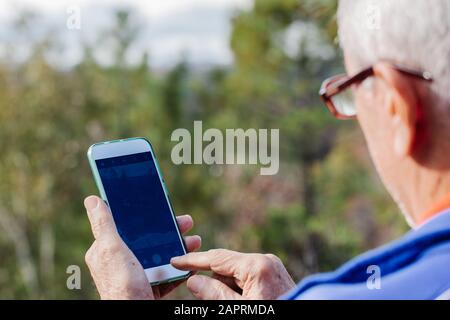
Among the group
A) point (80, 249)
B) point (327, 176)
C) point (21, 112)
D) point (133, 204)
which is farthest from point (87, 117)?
point (133, 204)

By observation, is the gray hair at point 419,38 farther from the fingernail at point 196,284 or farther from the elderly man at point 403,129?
the fingernail at point 196,284

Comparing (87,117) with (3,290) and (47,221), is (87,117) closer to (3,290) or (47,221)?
(47,221)

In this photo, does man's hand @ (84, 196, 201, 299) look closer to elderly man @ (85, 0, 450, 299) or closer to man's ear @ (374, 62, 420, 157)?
elderly man @ (85, 0, 450, 299)

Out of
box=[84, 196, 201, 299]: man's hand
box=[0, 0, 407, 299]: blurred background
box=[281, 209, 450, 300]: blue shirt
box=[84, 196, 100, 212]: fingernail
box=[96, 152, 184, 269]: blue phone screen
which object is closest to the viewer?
box=[281, 209, 450, 300]: blue shirt

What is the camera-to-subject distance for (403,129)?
0.98 metres

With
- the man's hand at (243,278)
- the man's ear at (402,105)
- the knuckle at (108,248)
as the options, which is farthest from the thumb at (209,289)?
the man's ear at (402,105)

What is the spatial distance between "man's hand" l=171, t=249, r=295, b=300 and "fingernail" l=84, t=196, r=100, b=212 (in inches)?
7.1

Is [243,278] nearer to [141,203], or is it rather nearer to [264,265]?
[264,265]

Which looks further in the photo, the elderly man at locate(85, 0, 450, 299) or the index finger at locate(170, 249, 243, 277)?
the index finger at locate(170, 249, 243, 277)

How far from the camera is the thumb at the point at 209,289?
3.94 ft

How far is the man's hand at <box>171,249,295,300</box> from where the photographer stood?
1.19 m

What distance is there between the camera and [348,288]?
0.95m

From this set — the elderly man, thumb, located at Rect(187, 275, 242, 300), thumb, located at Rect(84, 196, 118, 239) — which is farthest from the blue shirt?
thumb, located at Rect(84, 196, 118, 239)

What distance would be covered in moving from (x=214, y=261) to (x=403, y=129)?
38 centimetres
